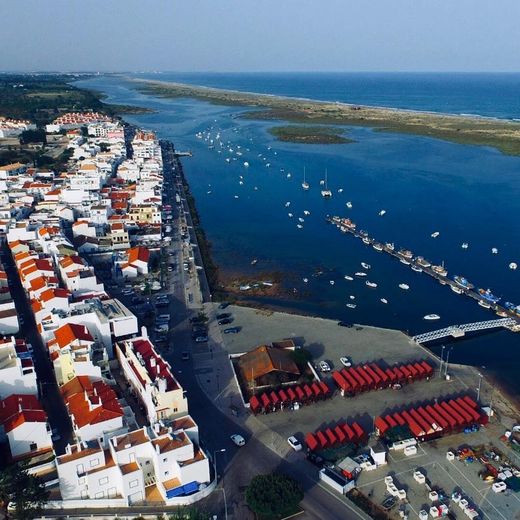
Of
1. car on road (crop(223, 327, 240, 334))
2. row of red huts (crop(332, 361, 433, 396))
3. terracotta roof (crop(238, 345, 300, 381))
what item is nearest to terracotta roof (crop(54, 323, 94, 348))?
terracotta roof (crop(238, 345, 300, 381))

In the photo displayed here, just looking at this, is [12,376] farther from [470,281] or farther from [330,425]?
[470,281]

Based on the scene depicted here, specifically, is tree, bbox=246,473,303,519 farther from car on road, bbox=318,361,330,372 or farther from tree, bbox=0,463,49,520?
car on road, bbox=318,361,330,372

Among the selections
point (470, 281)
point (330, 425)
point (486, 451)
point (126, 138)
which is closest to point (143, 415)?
point (330, 425)

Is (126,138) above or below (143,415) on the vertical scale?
above

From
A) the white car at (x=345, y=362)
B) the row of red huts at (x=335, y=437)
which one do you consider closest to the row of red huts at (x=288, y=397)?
the row of red huts at (x=335, y=437)

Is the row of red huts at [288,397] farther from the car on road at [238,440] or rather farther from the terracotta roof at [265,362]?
the car on road at [238,440]

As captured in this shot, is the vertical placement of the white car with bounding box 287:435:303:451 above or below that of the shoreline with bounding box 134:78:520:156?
below
